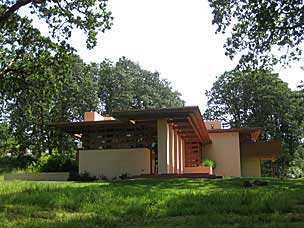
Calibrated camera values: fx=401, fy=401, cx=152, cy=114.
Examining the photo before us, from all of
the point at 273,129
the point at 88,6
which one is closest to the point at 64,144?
the point at 273,129

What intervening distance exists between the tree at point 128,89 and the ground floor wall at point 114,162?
20.2m

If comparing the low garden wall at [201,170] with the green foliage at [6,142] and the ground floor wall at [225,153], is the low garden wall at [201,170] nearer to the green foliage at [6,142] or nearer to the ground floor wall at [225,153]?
the ground floor wall at [225,153]

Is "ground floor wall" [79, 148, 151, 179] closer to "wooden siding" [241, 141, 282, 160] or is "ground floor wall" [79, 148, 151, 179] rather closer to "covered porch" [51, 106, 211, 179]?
"covered porch" [51, 106, 211, 179]

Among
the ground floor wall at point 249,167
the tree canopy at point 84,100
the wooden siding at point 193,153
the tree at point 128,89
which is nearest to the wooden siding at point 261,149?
the ground floor wall at point 249,167

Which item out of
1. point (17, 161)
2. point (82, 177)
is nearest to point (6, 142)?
point (17, 161)

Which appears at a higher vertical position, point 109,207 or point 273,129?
point 273,129

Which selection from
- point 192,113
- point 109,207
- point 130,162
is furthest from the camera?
point 130,162

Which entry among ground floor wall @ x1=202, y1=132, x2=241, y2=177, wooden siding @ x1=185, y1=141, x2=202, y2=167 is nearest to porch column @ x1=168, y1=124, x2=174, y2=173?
wooden siding @ x1=185, y1=141, x2=202, y2=167

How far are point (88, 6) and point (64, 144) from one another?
85.8ft

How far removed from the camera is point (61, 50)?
1448cm

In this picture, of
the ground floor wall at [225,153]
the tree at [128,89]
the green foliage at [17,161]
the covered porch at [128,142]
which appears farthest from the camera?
the tree at [128,89]

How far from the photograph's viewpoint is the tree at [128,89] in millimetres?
41844

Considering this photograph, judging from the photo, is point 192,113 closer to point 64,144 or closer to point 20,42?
point 20,42

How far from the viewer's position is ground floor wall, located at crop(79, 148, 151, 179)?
66.7ft
